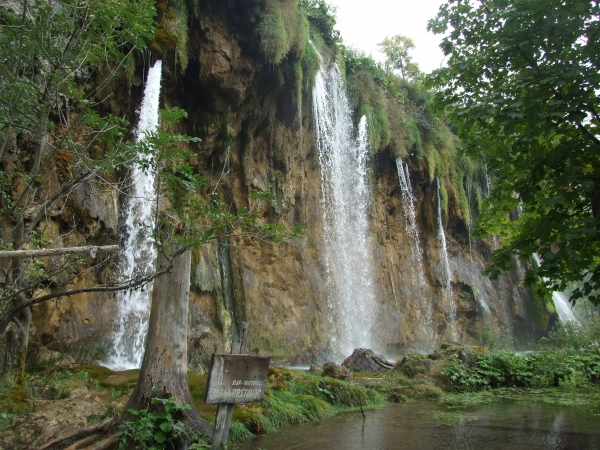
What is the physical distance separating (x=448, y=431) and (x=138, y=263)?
755cm

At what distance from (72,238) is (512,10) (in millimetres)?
10051

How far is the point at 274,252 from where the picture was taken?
17938 mm

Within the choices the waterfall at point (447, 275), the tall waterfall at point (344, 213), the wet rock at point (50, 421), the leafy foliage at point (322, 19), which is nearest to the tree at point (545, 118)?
the wet rock at point (50, 421)

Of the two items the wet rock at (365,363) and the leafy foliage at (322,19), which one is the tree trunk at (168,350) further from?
the leafy foliage at (322,19)

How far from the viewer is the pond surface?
5734mm

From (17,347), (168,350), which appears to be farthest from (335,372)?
(17,347)

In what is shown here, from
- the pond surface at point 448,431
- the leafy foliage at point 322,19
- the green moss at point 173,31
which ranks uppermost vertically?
the leafy foliage at point 322,19

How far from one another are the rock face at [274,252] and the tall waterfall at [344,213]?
39 centimetres

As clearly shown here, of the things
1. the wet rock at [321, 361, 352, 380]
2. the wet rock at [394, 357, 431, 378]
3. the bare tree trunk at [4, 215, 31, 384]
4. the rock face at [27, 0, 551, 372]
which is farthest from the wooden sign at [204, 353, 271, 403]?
the wet rock at [394, 357, 431, 378]

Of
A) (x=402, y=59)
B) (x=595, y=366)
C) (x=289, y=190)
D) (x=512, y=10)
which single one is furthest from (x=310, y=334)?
(x=402, y=59)

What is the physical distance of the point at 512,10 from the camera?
5.01 metres

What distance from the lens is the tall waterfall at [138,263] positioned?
11.2m

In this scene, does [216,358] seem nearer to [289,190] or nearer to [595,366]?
[595,366]

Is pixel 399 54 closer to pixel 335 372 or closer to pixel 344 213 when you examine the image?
pixel 344 213
